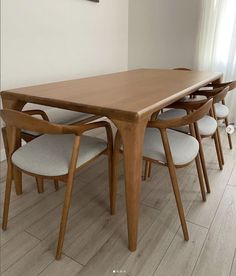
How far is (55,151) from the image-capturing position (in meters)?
1.19

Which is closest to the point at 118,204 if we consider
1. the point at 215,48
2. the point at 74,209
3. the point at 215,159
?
the point at 74,209

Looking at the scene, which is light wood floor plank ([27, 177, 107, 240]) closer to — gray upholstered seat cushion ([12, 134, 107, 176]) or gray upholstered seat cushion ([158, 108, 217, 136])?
gray upholstered seat cushion ([12, 134, 107, 176])

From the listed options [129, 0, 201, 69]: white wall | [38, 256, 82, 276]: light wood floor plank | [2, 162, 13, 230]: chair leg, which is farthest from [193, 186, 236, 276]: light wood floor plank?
[129, 0, 201, 69]: white wall

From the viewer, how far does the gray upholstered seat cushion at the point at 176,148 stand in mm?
1195

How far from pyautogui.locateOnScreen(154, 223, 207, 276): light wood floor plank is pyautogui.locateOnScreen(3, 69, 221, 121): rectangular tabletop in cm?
71

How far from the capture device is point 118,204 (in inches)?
60.5

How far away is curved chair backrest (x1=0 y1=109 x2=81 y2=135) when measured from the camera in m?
0.97

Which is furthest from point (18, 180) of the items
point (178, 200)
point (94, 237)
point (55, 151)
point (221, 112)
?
point (221, 112)

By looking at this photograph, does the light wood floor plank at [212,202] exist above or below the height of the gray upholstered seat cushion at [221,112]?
below

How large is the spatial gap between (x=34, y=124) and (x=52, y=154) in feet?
0.76

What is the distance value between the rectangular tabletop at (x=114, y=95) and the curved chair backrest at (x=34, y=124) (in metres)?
0.16

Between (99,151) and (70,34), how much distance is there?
1.74 meters

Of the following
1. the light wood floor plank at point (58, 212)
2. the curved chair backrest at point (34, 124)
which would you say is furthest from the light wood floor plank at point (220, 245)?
the curved chair backrest at point (34, 124)

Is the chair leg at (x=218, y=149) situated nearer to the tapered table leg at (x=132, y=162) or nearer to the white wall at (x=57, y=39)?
the tapered table leg at (x=132, y=162)
